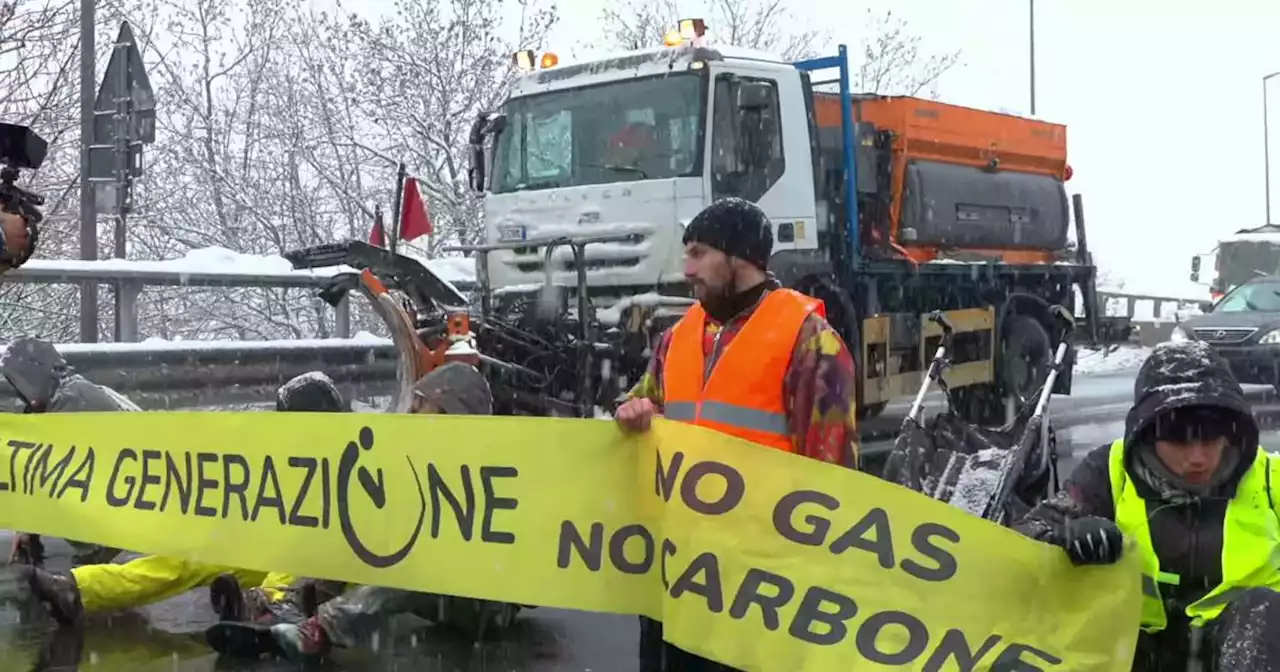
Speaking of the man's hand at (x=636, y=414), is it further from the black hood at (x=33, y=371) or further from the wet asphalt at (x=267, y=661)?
the black hood at (x=33, y=371)

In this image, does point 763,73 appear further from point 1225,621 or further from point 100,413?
point 1225,621

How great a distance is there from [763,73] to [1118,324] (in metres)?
6.87

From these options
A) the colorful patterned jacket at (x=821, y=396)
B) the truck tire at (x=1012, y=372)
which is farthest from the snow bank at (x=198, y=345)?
the colorful patterned jacket at (x=821, y=396)

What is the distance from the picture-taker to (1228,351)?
1647cm

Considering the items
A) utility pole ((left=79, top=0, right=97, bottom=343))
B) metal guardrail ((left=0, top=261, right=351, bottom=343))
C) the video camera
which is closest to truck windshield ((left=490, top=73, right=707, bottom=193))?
metal guardrail ((left=0, top=261, right=351, bottom=343))

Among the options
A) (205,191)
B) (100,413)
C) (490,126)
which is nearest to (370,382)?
(490,126)

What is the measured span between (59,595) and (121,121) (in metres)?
6.95

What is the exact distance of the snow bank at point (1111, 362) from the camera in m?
24.3

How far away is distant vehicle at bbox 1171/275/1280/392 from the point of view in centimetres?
1638

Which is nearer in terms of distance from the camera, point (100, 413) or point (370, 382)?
point (100, 413)

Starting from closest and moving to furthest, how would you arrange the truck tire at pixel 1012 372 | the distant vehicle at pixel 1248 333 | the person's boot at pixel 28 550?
the person's boot at pixel 28 550, the truck tire at pixel 1012 372, the distant vehicle at pixel 1248 333

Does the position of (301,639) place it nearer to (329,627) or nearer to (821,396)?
(329,627)

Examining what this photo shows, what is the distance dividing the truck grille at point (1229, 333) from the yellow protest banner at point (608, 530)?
14326mm

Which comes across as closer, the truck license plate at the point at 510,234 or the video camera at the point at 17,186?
the video camera at the point at 17,186
